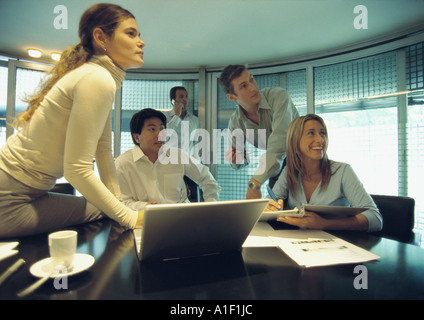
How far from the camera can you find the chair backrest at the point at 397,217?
1282mm

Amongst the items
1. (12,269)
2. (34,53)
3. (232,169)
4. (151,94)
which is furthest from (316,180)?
(34,53)

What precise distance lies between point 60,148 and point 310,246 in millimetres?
981

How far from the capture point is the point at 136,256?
742mm

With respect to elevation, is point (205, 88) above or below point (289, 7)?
below

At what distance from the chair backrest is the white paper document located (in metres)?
0.57

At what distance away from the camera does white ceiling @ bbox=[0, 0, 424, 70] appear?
2.46m

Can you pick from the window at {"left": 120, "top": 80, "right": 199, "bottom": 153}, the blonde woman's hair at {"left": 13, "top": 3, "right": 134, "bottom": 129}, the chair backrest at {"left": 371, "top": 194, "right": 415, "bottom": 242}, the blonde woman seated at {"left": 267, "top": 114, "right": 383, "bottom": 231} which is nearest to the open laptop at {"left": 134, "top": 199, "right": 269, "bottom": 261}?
the blonde woman seated at {"left": 267, "top": 114, "right": 383, "bottom": 231}

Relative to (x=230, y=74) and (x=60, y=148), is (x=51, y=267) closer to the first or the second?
(x=60, y=148)

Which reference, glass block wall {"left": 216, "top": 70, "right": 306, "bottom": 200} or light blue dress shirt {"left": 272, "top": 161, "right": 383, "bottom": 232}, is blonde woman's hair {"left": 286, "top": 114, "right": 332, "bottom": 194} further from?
glass block wall {"left": 216, "top": 70, "right": 306, "bottom": 200}

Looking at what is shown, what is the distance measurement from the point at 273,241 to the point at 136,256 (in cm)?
47

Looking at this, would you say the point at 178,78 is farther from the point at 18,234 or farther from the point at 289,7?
the point at 18,234

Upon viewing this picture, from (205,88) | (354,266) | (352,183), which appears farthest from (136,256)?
(205,88)

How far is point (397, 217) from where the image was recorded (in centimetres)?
134

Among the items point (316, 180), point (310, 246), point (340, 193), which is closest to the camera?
point (310, 246)
